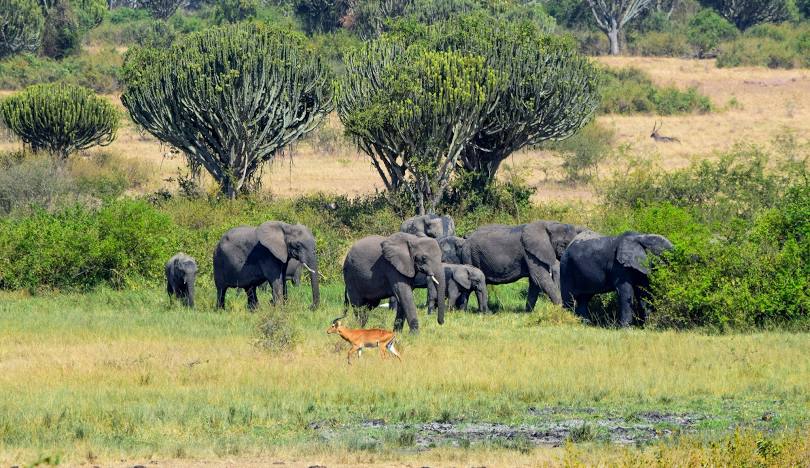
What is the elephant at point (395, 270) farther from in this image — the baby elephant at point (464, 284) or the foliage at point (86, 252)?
the foliage at point (86, 252)

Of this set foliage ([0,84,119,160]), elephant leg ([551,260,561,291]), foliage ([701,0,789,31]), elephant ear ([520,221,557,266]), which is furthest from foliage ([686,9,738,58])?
elephant ear ([520,221,557,266])

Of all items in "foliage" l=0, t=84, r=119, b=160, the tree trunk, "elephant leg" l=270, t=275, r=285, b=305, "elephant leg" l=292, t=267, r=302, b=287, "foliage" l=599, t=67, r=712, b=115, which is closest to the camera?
"elephant leg" l=270, t=275, r=285, b=305

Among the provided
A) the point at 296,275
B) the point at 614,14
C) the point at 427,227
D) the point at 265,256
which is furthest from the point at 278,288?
the point at 614,14

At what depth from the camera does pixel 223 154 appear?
41500 millimetres

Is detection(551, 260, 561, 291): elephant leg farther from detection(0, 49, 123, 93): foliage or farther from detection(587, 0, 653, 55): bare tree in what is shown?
detection(587, 0, 653, 55): bare tree

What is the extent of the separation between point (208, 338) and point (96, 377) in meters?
3.86

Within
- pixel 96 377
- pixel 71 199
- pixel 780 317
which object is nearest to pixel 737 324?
pixel 780 317

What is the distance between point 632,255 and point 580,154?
28.0 m

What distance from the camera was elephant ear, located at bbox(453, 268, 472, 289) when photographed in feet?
87.5

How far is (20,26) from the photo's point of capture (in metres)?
76.4

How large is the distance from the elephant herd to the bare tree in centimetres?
5854

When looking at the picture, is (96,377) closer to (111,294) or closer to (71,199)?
(111,294)

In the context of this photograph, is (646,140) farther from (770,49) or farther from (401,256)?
(401,256)

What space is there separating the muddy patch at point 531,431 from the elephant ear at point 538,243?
1087cm
